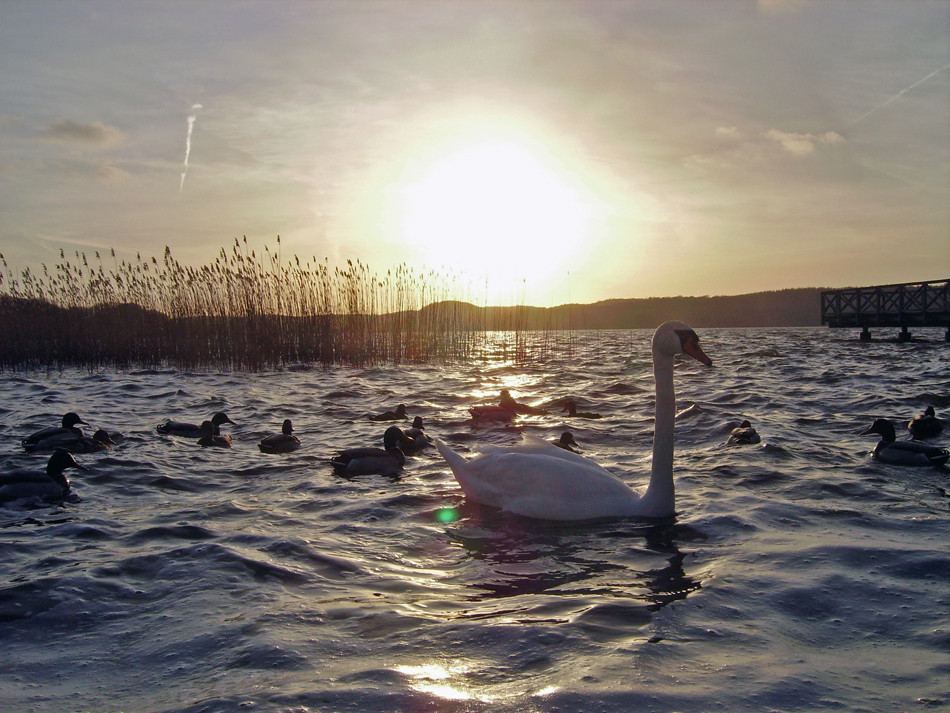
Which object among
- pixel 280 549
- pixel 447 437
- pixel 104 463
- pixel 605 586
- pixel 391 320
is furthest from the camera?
Result: pixel 391 320

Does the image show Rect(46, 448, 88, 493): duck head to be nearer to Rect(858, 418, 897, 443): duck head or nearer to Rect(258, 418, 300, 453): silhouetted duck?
Rect(258, 418, 300, 453): silhouetted duck

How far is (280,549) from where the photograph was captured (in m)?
5.09

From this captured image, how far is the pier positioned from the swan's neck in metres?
30.7

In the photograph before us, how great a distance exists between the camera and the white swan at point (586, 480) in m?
5.63

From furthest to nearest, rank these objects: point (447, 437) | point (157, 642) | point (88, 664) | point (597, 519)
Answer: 1. point (447, 437)
2. point (597, 519)
3. point (157, 642)
4. point (88, 664)

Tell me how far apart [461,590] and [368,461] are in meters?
3.85

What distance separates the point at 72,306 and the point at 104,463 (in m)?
13.6

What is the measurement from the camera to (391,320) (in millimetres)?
22078

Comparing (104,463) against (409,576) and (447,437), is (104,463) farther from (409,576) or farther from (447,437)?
(409,576)

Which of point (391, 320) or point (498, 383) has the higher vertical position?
point (391, 320)

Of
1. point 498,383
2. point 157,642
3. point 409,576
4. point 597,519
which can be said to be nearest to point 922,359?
point 498,383

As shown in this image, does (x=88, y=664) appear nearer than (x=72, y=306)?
Yes

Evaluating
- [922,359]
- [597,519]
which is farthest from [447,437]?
[922,359]

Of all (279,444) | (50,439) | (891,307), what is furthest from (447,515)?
(891,307)
